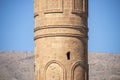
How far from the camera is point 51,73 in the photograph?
2211 cm

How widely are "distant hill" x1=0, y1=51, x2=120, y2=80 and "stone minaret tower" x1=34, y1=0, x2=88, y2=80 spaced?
133 metres

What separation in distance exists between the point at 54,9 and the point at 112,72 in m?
149

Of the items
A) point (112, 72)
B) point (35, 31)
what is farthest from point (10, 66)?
point (35, 31)

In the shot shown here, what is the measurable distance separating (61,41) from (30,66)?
16057 centimetres

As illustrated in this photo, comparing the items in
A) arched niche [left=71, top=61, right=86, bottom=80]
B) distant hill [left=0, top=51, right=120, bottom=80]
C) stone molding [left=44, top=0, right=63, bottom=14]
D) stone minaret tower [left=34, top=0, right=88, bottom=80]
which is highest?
stone molding [left=44, top=0, right=63, bottom=14]

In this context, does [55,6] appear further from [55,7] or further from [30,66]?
[30,66]

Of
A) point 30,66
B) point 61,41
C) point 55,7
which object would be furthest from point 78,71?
point 30,66

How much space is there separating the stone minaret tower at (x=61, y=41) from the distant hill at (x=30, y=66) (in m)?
133

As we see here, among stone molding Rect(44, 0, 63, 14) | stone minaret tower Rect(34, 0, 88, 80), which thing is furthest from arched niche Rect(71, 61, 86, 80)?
stone molding Rect(44, 0, 63, 14)

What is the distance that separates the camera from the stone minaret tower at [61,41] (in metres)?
22.2

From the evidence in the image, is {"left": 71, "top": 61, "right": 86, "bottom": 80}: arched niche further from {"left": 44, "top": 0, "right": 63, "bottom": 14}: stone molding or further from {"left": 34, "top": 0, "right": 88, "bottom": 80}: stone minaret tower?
{"left": 44, "top": 0, "right": 63, "bottom": 14}: stone molding

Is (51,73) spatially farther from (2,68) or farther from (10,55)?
(10,55)

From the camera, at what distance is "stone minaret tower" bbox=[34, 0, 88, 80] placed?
72.8ft

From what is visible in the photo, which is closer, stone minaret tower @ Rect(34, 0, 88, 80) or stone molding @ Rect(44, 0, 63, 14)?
stone minaret tower @ Rect(34, 0, 88, 80)
